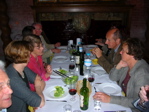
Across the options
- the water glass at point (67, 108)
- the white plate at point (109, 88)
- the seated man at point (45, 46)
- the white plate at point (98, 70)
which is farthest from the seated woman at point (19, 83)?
the seated man at point (45, 46)

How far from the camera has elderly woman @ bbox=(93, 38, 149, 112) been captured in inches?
54.9

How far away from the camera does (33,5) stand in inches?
177

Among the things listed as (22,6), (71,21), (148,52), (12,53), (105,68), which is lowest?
(148,52)

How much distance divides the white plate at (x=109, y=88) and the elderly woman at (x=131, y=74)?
105 millimetres

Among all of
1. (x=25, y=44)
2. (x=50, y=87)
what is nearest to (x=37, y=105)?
(x=50, y=87)

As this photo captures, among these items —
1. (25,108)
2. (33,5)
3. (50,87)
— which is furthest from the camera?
(33,5)

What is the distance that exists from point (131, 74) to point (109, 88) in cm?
29

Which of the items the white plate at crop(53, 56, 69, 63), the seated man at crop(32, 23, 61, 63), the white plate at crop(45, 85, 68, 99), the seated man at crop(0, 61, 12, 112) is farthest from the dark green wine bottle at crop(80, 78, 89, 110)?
the seated man at crop(32, 23, 61, 63)

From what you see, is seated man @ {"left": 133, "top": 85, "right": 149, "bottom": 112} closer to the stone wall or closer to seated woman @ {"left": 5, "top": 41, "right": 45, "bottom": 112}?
seated woman @ {"left": 5, "top": 41, "right": 45, "bottom": 112}

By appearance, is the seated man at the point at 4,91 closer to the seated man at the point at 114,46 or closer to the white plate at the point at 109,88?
the white plate at the point at 109,88

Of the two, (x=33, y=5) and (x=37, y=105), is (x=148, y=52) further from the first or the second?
(x=37, y=105)

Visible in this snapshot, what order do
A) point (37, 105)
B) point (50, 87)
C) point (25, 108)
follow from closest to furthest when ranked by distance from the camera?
1. point (37, 105)
2. point (25, 108)
3. point (50, 87)

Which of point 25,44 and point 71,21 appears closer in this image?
point 25,44

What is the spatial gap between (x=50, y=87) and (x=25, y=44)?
545 mm
